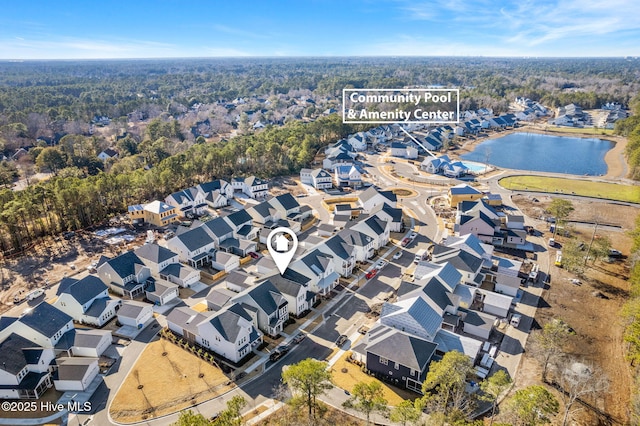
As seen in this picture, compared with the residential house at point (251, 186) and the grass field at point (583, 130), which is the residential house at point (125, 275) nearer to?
the residential house at point (251, 186)

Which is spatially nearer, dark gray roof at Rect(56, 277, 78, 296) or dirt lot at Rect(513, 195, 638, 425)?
dirt lot at Rect(513, 195, 638, 425)

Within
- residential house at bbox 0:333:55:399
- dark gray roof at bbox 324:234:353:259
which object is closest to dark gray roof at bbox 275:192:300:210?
dark gray roof at bbox 324:234:353:259

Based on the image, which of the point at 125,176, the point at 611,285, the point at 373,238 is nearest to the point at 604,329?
the point at 611,285

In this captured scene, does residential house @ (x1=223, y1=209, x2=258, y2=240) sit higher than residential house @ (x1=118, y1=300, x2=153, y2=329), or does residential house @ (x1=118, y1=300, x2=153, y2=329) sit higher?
residential house @ (x1=223, y1=209, x2=258, y2=240)

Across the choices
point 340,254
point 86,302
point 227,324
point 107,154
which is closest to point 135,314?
point 86,302

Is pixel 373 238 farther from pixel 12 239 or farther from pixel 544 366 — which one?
pixel 12 239

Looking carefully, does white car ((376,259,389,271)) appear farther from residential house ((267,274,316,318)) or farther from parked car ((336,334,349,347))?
parked car ((336,334,349,347))
